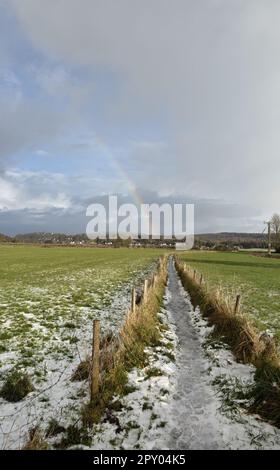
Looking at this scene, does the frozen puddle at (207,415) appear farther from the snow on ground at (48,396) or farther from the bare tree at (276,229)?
the bare tree at (276,229)

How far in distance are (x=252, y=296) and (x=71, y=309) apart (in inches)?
510

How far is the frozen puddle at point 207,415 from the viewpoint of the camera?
5734mm

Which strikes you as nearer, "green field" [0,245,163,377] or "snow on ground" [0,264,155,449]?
"snow on ground" [0,264,155,449]

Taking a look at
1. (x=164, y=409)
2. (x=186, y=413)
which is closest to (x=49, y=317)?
(x=164, y=409)

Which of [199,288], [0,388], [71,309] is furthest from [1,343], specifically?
[199,288]

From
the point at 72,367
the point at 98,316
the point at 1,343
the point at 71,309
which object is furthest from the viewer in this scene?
the point at 71,309

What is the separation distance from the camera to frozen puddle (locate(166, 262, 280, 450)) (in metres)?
5.73

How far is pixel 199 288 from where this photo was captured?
19000mm

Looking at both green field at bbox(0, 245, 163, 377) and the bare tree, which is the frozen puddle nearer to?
green field at bbox(0, 245, 163, 377)

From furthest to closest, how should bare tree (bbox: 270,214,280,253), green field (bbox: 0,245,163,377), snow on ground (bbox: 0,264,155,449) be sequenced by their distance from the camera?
bare tree (bbox: 270,214,280,253) → green field (bbox: 0,245,163,377) → snow on ground (bbox: 0,264,155,449)

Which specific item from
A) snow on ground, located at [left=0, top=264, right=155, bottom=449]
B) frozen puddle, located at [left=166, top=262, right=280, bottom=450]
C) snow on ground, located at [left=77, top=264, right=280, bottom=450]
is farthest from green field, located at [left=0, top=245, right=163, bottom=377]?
frozen puddle, located at [left=166, top=262, right=280, bottom=450]

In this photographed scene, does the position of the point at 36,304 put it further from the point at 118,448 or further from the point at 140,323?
the point at 118,448

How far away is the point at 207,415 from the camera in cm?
655

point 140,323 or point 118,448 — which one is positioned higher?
point 140,323
